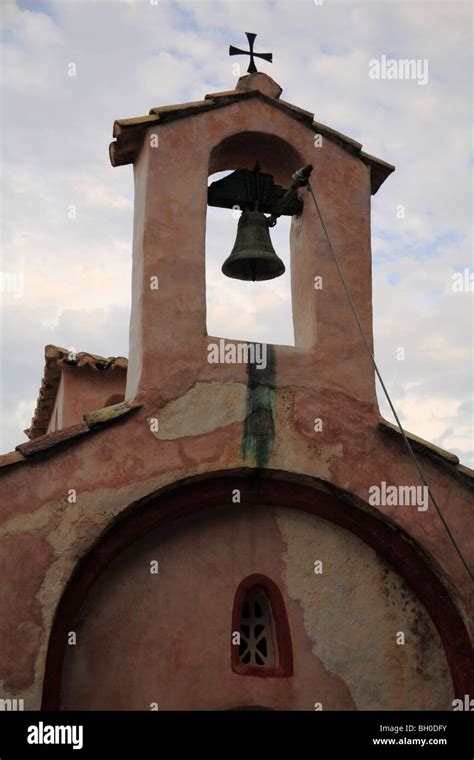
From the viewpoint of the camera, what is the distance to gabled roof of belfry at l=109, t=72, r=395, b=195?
6.74 m

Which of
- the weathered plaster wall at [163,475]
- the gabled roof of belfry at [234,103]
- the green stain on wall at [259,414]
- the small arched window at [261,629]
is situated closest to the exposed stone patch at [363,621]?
the small arched window at [261,629]

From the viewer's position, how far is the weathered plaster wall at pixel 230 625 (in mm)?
5859

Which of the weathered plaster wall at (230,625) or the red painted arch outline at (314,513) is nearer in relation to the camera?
the weathered plaster wall at (230,625)

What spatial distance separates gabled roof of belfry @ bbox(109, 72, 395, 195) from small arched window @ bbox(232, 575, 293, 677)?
10.8 feet

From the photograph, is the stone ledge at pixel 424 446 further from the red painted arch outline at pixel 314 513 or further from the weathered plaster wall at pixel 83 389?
the weathered plaster wall at pixel 83 389

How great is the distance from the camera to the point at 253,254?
6.93 m

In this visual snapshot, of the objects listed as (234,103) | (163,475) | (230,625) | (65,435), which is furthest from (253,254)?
(230,625)

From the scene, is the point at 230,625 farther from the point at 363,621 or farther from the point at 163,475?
the point at 163,475

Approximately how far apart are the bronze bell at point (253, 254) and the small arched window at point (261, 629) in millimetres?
2357

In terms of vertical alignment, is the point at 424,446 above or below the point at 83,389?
below

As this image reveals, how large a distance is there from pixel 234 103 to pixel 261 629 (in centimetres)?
388

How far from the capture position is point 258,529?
6.42 m

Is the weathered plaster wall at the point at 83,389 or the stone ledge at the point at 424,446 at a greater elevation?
the weathered plaster wall at the point at 83,389

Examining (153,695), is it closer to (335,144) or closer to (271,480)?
(271,480)
